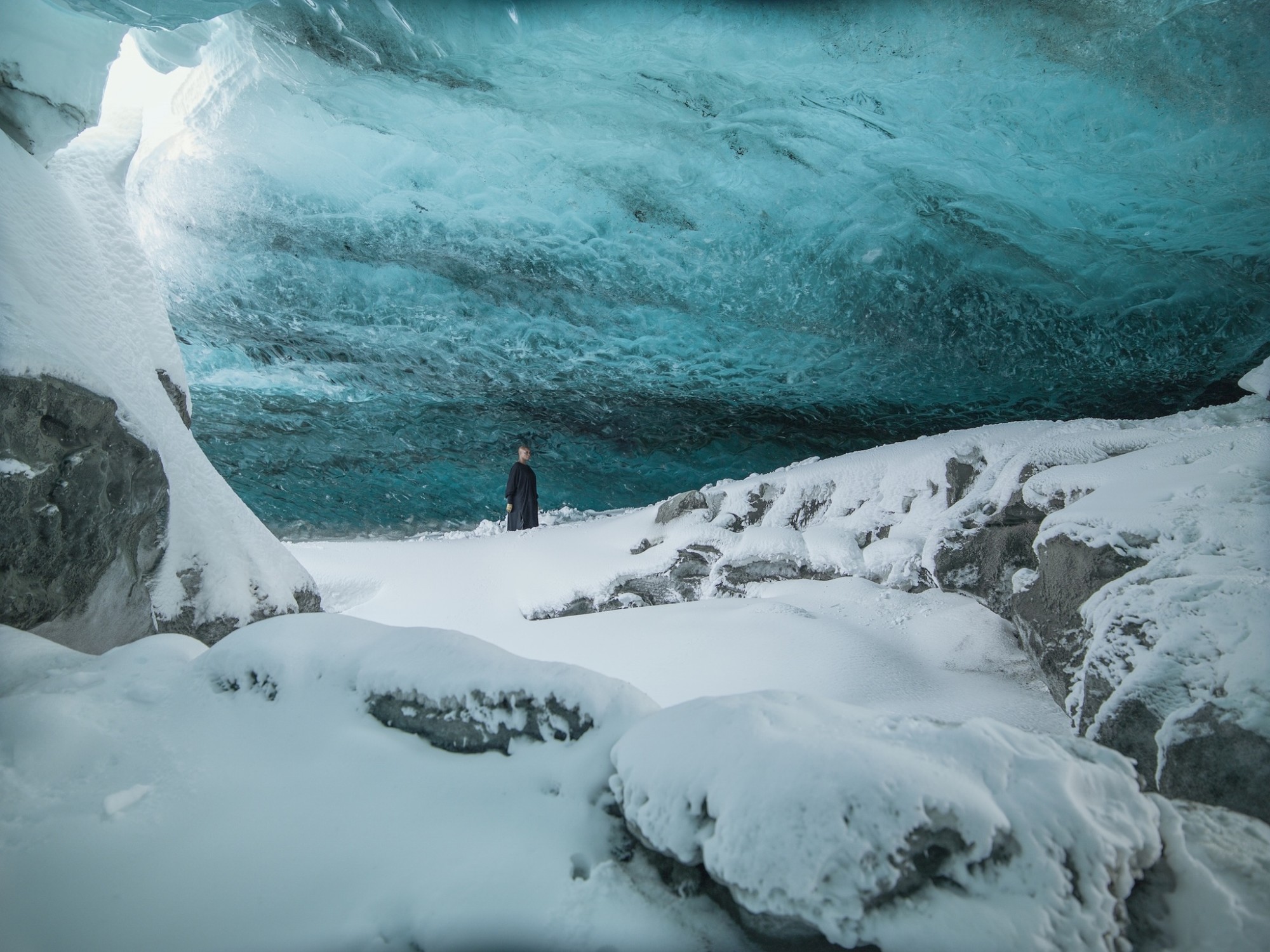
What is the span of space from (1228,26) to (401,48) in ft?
13.3

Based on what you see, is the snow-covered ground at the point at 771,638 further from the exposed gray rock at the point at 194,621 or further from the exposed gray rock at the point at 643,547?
the exposed gray rock at the point at 194,621

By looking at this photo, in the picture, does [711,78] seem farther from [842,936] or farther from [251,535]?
[842,936]

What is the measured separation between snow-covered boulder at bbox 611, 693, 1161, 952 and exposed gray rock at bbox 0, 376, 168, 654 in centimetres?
200

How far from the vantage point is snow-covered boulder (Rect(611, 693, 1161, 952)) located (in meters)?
0.87

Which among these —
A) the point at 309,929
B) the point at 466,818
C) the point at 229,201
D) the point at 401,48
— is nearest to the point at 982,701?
the point at 466,818

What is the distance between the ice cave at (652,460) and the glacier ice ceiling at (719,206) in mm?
31

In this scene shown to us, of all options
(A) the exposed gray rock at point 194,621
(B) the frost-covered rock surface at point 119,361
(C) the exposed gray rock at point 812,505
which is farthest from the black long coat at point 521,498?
(A) the exposed gray rock at point 194,621

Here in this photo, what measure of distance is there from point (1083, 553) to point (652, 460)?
586cm

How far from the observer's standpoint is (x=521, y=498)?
20.0 feet

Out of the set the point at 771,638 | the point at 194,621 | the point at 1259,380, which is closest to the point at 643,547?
the point at 771,638

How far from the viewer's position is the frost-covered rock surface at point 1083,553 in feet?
5.18

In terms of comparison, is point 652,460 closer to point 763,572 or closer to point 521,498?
point 521,498

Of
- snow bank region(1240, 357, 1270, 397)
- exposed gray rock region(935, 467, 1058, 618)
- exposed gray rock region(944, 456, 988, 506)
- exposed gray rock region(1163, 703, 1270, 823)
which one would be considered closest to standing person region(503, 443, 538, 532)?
exposed gray rock region(944, 456, 988, 506)

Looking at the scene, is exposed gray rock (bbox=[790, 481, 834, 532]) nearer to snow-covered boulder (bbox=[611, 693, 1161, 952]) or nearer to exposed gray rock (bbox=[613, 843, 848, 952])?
snow-covered boulder (bbox=[611, 693, 1161, 952])
